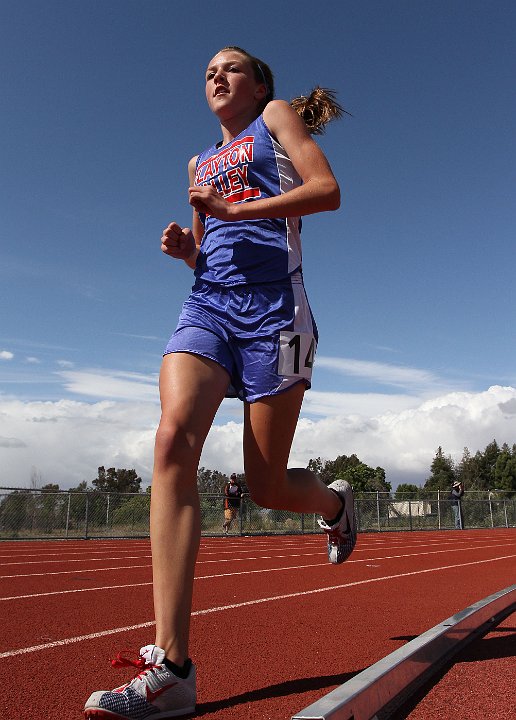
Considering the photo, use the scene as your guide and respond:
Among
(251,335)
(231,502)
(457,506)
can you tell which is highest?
(251,335)

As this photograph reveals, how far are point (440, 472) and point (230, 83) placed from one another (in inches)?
3414

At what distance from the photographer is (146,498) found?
676 inches

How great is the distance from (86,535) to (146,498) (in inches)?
67.7

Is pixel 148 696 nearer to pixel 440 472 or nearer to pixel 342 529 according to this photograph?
pixel 342 529

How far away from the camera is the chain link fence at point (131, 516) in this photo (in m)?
15.9

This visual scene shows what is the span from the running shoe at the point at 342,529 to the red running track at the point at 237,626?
41cm

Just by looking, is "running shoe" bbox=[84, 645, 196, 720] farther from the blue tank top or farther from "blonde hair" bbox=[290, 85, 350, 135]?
"blonde hair" bbox=[290, 85, 350, 135]

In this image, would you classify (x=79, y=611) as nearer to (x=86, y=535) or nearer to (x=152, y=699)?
(x=152, y=699)

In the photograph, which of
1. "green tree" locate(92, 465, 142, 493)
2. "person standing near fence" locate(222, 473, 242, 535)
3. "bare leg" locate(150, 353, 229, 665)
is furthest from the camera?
"green tree" locate(92, 465, 142, 493)

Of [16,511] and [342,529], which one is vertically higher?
[16,511]

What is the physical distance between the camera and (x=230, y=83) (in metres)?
2.86

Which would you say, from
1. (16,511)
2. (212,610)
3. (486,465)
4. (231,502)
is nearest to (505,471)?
(486,465)

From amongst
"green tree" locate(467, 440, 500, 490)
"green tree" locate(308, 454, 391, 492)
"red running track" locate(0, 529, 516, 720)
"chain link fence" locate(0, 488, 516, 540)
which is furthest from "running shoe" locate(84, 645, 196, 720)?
"green tree" locate(467, 440, 500, 490)

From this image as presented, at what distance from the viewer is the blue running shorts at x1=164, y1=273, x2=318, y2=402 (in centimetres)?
248
